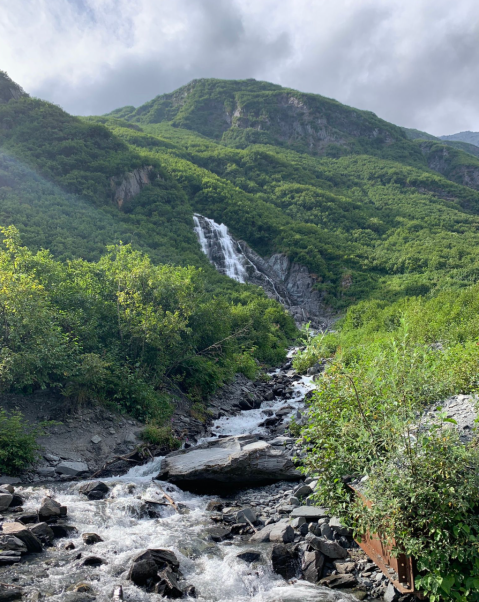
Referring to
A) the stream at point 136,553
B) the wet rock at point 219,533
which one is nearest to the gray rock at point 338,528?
the stream at point 136,553

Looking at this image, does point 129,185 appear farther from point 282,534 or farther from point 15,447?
point 282,534

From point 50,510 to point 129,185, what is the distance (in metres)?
64.8

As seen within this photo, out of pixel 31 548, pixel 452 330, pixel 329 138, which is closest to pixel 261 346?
pixel 452 330

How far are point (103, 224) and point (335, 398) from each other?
159 feet

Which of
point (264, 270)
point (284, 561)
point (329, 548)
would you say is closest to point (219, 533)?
point (284, 561)

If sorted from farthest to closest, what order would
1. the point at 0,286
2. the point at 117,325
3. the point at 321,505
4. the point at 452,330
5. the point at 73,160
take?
the point at 73,160 → the point at 452,330 → the point at 117,325 → the point at 0,286 → the point at 321,505

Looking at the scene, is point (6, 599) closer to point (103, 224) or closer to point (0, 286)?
point (0, 286)

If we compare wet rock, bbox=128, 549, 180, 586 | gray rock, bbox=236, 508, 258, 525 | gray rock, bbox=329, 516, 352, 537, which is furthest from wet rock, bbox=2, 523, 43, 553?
gray rock, bbox=329, 516, 352, 537

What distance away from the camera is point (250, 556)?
857cm

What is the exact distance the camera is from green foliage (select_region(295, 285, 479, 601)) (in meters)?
6.31

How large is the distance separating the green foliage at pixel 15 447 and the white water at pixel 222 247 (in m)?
50.0

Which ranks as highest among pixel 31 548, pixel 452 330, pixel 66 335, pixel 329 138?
pixel 329 138

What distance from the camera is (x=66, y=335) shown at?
15688 millimetres

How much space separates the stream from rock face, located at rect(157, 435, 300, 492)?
1.32ft
